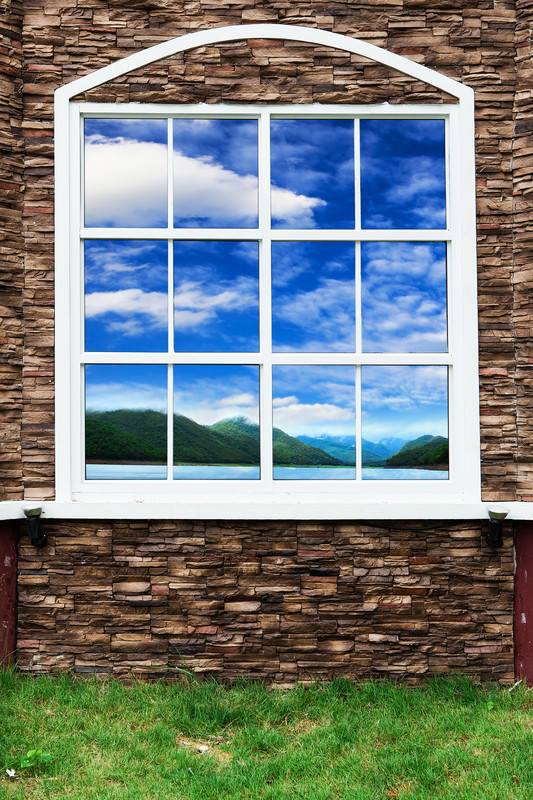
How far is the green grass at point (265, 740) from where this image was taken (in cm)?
284

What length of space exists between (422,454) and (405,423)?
0.22m

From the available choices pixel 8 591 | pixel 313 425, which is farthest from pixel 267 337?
pixel 8 591

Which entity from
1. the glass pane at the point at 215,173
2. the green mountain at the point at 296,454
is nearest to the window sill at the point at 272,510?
the green mountain at the point at 296,454

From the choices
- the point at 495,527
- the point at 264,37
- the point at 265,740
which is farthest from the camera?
the point at 264,37

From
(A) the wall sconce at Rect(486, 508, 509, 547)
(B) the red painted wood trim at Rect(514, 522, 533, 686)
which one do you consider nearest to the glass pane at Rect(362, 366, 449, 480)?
(A) the wall sconce at Rect(486, 508, 509, 547)

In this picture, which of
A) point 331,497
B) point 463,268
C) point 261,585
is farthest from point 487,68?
point 261,585

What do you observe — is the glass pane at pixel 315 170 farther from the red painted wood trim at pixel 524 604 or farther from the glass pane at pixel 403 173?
the red painted wood trim at pixel 524 604

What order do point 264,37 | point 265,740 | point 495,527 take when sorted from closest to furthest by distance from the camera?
1. point 265,740
2. point 495,527
3. point 264,37

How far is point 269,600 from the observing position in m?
3.80

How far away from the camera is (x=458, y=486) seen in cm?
390

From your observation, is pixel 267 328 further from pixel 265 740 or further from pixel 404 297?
pixel 265 740

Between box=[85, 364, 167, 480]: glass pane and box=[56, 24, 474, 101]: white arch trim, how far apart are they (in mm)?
1747

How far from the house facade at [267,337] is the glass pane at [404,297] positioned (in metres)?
0.02

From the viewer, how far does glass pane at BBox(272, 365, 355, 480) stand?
3.94 m
